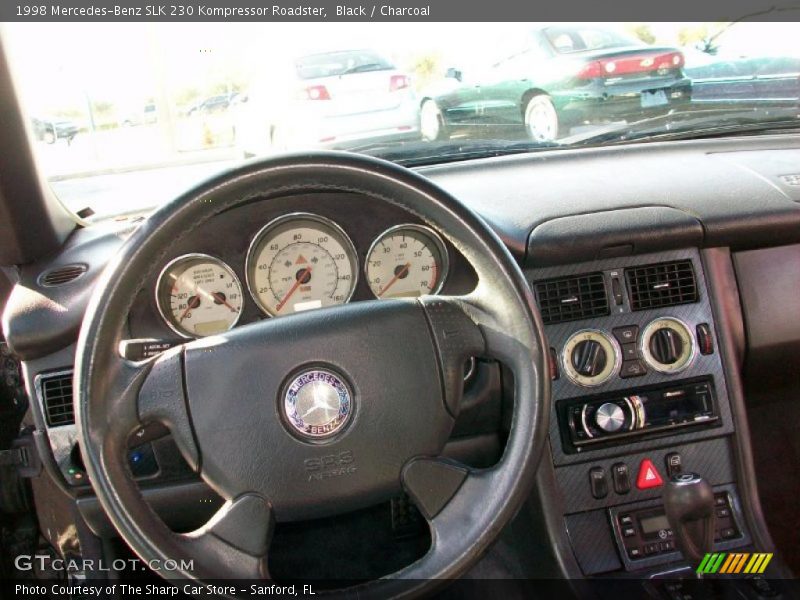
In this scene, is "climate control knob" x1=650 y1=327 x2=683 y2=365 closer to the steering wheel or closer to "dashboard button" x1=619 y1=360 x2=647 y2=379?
"dashboard button" x1=619 y1=360 x2=647 y2=379

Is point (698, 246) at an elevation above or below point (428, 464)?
above

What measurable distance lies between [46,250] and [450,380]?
1182 millimetres

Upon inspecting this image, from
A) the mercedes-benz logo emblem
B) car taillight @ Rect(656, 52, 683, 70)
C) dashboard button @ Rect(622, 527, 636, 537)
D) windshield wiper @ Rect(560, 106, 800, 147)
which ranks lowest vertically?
dashboard button @ Rect(622, 527, 636, 537)

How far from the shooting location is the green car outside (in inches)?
103

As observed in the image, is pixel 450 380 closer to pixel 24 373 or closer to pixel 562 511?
pixel 562 511

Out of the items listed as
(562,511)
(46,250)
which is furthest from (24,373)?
(562,511)

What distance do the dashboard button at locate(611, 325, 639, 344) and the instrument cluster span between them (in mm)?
526

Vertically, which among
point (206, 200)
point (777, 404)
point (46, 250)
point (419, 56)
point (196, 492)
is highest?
point (419, 56)

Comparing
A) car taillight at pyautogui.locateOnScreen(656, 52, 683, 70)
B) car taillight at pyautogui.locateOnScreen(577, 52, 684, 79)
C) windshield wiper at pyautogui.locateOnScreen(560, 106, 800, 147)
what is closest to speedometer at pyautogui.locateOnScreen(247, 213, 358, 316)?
windshield wiper at pyautogui.locateOnScreen(560, 106, 800, 147)

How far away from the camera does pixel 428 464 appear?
5.06 ft

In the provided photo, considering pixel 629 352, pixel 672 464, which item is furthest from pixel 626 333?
pixel 672 464

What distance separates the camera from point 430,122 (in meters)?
2.56

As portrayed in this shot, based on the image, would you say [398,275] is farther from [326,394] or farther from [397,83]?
[397,83]

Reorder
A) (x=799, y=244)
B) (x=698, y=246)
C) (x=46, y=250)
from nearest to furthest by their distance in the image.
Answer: (x=46, y=250)
(x=698, y=246)
(x=799, y=244)
